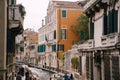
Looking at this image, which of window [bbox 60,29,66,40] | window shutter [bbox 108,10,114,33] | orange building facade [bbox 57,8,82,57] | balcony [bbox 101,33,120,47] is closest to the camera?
balcony [bbox 101,33,120,47]

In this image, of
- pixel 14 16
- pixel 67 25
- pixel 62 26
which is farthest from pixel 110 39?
pixel 62 26

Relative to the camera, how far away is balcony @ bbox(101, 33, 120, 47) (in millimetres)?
15428

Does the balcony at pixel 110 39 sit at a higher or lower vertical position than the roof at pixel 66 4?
lower

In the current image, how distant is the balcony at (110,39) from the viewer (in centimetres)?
1543

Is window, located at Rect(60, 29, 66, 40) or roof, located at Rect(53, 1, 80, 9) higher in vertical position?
roof, located at Rect(53, 1, 80, 9)

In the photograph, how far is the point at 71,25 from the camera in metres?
50.1

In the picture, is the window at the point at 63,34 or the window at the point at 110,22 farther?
the window at the point at 63,34

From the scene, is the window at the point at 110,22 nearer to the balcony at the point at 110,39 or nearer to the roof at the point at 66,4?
the balcony at the point at 110,39

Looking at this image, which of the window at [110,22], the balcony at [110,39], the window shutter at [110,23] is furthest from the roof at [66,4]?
the window shutter at [110,23]

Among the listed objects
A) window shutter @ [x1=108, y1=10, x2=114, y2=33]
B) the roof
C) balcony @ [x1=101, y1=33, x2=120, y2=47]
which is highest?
the roof

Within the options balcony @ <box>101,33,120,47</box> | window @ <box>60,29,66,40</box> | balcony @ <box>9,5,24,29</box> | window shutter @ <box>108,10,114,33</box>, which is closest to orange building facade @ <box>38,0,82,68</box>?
window @ <box>60,29,66,40</box>

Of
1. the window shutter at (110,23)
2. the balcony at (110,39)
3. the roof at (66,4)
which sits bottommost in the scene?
the balcony at (110,39)

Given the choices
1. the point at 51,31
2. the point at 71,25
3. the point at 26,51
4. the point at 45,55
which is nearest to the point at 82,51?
the point at 71,25

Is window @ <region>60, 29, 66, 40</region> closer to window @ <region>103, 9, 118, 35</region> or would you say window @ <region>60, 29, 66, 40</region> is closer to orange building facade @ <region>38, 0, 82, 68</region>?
orange building facade @ <region>38, 0, 82, 68</region>
